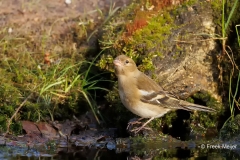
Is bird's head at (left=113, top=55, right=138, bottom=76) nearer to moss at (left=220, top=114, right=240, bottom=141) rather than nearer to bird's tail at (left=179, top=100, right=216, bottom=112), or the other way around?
bird's tail at (left=179, top=100, right=216, bottom=112)

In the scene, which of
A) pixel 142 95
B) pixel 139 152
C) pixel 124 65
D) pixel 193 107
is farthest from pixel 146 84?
pixel 139 152

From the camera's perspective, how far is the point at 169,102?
8805mm

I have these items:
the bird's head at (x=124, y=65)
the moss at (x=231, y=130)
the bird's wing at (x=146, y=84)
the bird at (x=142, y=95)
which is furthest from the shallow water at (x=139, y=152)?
the bird's head at (x=124, y=65)

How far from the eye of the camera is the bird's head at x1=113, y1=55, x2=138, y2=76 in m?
8.78

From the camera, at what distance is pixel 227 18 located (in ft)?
32.6

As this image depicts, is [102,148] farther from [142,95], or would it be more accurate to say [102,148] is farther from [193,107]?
[193,107]

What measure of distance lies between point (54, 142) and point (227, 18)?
3408mm

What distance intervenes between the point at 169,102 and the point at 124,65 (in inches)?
32.1

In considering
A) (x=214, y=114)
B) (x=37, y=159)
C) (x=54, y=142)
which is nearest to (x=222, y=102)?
(x=214, y=114)

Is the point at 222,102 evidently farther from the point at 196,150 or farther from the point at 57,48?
the point at 57,48

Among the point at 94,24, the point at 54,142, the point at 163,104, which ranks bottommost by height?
the point at 54,142

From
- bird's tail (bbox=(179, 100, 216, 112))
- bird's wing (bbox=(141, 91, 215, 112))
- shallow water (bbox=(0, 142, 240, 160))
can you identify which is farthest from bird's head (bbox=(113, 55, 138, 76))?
shallow water (bbox=(0, 142, 240, 160))

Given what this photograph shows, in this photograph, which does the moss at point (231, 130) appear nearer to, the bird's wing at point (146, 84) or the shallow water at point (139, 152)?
the shallow water at point (139, 152)

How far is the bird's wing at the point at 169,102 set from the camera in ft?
28.7
